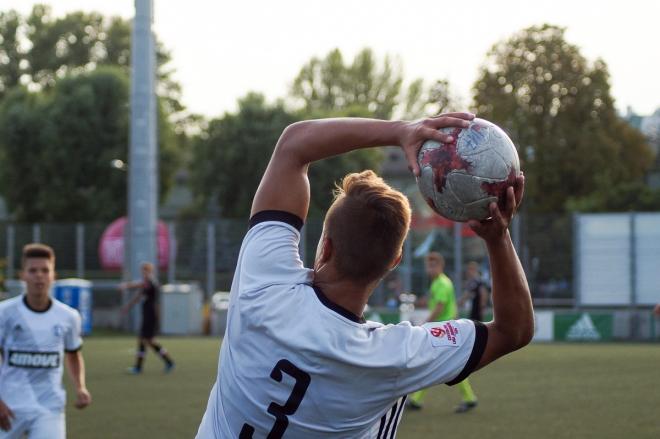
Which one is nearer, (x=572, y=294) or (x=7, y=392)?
(x=7, y=392)

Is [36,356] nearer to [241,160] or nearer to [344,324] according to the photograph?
[344,324]

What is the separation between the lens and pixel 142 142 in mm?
23328

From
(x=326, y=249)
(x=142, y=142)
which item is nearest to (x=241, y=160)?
(x=142, y=142)

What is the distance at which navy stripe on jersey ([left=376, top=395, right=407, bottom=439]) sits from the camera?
2561 mm

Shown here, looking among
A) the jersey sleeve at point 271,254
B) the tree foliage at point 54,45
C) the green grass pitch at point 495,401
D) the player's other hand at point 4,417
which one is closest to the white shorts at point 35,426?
the player's other hand at point 4,417

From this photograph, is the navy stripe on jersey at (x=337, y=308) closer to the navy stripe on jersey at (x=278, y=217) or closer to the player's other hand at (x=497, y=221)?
the navy stripe on jersey at (x=278, y=217)

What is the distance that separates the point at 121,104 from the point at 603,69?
76.8 ft

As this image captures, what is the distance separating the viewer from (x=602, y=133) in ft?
131

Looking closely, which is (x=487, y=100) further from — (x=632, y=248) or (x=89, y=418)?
(x=89, y=418)

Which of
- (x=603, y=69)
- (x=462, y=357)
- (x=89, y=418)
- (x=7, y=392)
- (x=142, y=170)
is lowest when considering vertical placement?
(x=89, y=418)

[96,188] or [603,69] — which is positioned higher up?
[603,69]

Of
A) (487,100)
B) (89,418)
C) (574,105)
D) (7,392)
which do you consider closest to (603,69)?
(574,105)

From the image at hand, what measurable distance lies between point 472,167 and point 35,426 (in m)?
4.35

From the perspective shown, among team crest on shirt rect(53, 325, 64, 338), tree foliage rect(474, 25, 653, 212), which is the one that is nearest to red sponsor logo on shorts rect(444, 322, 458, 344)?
team crest on shirt rect(53, 325, 64, 338)
